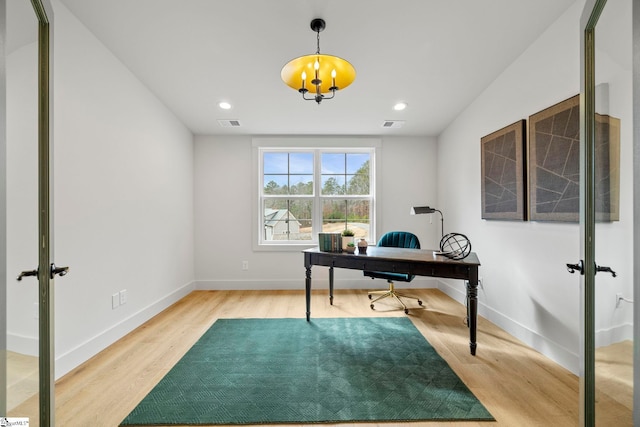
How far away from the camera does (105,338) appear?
226 centimetres

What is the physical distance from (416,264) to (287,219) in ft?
7.97

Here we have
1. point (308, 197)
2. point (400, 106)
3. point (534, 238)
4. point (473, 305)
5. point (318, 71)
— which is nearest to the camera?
point (318, 71)

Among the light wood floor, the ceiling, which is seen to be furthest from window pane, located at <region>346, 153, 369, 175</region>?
the light wood floor

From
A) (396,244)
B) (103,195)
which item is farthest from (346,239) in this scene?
(103,195)

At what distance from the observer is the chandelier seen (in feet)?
5.72

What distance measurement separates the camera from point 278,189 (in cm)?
430

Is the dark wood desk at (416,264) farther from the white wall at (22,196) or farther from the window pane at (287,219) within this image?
the white wall at (22,196)

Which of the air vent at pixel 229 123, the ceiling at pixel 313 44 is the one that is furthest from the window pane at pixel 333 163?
the air vent at pixel 229 123

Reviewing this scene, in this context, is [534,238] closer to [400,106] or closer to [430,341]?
[430,341]

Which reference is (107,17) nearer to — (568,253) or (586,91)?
(586,91)

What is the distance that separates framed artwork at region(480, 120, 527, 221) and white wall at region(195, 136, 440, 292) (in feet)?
4.64

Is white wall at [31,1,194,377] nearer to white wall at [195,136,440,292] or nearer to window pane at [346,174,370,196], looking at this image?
white wall at [195,136,440,292]

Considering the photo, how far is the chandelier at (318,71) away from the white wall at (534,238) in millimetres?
1437

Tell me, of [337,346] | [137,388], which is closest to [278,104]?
[337,346]
